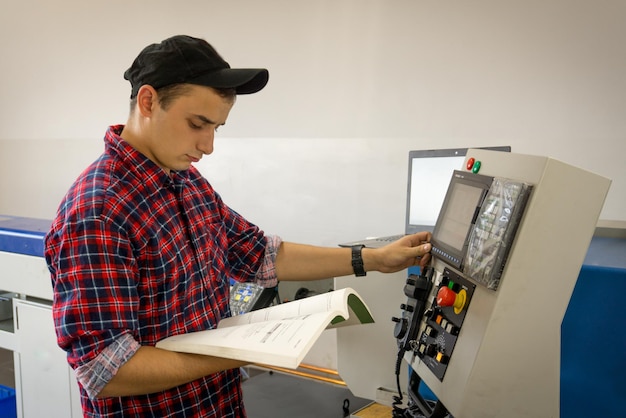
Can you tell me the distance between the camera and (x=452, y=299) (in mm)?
1104

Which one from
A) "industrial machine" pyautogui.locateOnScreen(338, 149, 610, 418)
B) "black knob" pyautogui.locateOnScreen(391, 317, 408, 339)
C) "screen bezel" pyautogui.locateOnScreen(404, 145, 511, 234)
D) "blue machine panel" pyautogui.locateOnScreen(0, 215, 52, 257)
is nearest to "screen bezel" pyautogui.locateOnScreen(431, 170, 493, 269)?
"industrial machine" pyautogui.locateOnScreen(338, 149, 610, 418)

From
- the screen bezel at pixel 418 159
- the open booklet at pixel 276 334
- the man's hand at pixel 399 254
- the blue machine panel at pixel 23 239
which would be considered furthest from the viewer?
the blue machine panel at pixel 23 239

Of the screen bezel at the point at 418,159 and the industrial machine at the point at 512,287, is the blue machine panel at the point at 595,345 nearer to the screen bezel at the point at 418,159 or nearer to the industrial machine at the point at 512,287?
the industrial machine at the point at 512,287

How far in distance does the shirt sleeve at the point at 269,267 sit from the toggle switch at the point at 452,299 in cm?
50

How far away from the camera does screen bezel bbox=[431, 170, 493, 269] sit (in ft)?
3.64

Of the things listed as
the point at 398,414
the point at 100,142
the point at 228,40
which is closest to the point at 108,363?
the point at 398,414

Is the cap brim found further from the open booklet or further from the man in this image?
the open booklet

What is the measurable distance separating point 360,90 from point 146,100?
1516mm

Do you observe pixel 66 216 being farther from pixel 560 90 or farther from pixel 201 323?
pixel 560 90

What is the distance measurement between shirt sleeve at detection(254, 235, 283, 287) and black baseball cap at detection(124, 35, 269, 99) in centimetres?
50

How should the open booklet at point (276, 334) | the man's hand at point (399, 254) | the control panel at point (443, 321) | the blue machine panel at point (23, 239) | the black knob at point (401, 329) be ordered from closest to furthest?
the open booklet at point (276, 334)
the control panel at point (443, 321)
the black knob at point (401, 329)
the man's hand at point (399, 254)
the blue machine panel at point (23, 239)

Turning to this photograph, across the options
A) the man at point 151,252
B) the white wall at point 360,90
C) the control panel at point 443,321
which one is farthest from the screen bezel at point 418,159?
the control panel at point 443,321

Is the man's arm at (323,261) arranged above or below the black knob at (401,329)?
above

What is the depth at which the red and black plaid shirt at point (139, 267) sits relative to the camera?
100 cm
